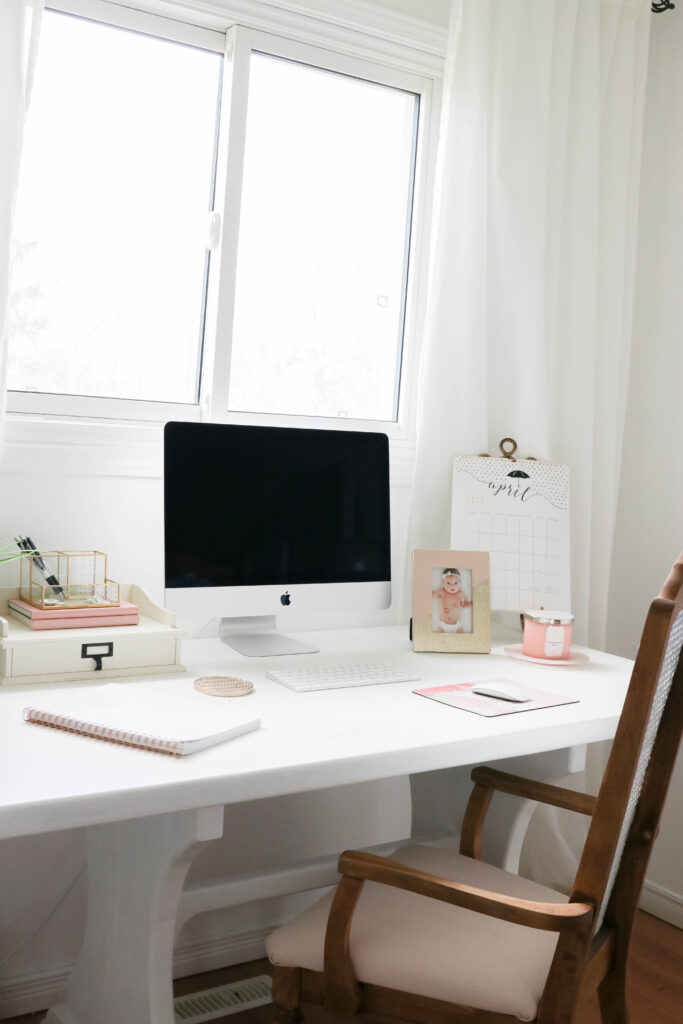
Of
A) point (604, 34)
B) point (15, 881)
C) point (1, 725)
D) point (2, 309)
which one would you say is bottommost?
point (15, 881)

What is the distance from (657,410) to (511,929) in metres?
1.62

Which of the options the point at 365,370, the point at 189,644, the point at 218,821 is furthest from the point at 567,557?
the point at 218,821

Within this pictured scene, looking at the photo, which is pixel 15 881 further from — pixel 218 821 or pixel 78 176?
pixel 78 176

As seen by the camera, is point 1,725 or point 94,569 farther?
point 94,569

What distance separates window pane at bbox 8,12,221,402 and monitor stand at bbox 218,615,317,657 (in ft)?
1.86

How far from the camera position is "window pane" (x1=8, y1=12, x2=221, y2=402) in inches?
76.6

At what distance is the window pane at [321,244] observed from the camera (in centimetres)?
222

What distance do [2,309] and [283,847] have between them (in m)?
1.35

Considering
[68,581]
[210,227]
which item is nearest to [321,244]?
[210,227]

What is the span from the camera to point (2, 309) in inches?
66.9

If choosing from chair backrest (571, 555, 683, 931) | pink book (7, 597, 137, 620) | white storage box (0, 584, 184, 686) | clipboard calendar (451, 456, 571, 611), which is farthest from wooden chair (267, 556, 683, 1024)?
clipboard calendar (451, 456, 571, 611)

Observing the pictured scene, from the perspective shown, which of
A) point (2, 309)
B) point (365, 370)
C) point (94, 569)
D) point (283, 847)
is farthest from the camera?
point (365, 370)

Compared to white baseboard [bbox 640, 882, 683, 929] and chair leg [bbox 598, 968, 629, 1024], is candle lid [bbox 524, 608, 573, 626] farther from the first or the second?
white baseboard [bbox 640, 882, 683, 929]

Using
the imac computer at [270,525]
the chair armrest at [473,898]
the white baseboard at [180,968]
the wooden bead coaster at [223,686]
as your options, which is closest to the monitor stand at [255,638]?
the imac computer at [270,525]
